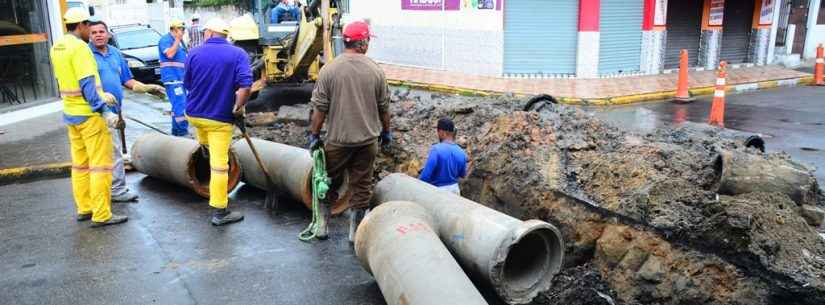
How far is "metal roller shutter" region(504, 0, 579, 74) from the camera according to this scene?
51.2 feet

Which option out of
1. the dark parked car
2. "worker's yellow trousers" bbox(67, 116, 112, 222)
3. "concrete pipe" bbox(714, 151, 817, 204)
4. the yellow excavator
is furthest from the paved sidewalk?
"worker's yellow trousers" bbox(67, 116, 112, 222)

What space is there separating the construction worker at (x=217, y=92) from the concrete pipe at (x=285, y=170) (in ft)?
1.77

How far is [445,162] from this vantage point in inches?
198

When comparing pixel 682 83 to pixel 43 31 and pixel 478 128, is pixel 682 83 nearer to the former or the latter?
pixel 478 128

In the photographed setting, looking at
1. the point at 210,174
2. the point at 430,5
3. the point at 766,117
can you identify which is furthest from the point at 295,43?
the point at 766,117

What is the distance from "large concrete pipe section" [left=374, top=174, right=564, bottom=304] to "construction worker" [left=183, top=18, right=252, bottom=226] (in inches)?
78.8

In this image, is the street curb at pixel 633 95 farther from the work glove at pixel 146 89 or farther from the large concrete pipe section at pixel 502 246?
the large concrete pipe section at pixel 502 246

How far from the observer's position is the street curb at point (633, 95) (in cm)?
1318

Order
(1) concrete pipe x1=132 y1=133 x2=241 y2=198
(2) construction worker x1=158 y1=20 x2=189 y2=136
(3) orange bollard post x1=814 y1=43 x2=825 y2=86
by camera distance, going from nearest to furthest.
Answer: (1) concrete pipe x1=132 y1=133 x2=241 y2=198 → (2) construction worker x1=158 y1=20 x2=189 y2=136 → (3) orange bollard post x1=814 y1=43 x2=825 y2=86

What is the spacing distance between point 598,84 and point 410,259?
1253 cm

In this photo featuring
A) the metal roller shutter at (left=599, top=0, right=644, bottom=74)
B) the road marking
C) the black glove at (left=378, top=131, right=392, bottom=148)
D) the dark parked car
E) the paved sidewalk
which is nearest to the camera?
the black glove at (left=378, top=131, right=392, bottom=148)

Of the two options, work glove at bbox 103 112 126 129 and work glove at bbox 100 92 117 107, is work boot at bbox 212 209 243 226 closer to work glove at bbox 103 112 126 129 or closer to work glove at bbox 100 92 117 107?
work glove at bbox 103 112 126 129

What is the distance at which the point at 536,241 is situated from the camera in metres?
4.08

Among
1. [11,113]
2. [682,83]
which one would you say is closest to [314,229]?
[11,113]
